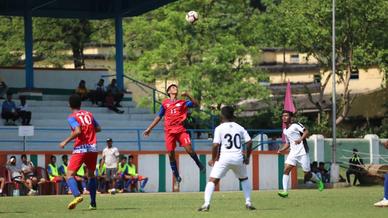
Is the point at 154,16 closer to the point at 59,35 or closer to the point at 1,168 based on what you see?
the point at 59,35

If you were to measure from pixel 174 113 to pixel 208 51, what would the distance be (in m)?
35.4

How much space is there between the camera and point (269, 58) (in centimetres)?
8988

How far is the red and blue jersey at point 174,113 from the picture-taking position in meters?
25.1

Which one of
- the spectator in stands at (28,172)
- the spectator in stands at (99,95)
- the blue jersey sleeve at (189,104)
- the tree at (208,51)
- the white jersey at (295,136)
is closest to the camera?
the blue jersey sleeve at (189,104)

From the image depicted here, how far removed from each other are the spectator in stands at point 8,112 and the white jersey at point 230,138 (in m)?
20.2

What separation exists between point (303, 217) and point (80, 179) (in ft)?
53.9

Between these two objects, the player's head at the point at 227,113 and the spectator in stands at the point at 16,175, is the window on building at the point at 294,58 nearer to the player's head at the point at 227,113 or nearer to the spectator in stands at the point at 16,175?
the spectator in stands at the point at 16,175

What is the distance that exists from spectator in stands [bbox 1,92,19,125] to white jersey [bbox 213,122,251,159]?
20165 millimetres

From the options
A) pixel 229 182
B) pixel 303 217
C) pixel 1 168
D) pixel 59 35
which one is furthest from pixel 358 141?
pixel 303 217

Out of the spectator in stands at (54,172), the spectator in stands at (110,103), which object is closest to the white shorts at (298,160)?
the spectator in stands at (54,172)

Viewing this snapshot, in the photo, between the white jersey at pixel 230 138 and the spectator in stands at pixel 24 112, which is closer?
the white jersey at pixel 230 138

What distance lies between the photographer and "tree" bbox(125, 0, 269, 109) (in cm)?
6022

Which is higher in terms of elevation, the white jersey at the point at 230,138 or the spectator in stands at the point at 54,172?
the white jersey at the point at 230,138

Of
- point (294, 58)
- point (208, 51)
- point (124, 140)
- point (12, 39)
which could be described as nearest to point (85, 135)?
point (124, 140)
